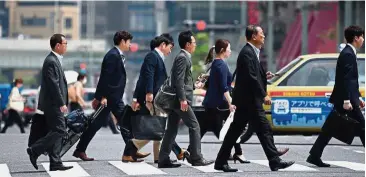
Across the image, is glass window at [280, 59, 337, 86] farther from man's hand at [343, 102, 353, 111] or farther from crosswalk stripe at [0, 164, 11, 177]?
crosswalk stripe at [0, 164, 11, 177]

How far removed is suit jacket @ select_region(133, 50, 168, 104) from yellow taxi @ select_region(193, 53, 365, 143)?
6430 mm

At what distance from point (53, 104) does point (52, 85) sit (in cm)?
23

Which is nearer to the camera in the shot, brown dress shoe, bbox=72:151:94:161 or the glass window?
brown dress shoe, bbox=72:151:94:161

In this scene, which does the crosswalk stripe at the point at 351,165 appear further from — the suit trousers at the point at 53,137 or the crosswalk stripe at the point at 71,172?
the suit trousers at the point at 53,137

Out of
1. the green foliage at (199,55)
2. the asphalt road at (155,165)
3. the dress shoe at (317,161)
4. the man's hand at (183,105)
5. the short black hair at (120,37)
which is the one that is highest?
the short black hair at (120,37)

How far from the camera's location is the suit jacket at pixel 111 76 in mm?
17109

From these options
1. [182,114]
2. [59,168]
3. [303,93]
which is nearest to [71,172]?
[59,168]

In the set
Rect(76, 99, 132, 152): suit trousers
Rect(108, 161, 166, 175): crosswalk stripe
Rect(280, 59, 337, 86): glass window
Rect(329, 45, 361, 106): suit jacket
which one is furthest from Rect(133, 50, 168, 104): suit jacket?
Rect(280, 59, 337, 86): glass window

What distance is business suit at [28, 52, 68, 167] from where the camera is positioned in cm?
1562

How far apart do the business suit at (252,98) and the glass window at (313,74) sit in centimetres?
779

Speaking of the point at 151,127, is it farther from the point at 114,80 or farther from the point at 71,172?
the point at 71,172

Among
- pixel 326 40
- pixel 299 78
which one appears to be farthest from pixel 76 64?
pixel 299 78

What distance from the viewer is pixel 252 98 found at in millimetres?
15242

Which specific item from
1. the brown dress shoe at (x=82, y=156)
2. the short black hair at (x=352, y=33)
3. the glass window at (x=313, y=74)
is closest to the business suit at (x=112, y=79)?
the brown dress shoe at (x=82, y=156)
